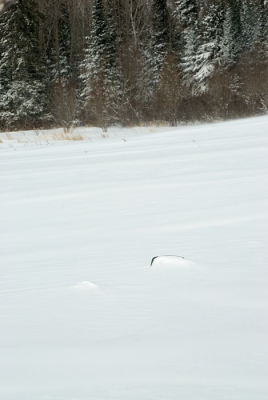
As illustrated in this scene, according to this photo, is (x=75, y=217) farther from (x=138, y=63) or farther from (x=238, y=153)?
(x=138, y=63)


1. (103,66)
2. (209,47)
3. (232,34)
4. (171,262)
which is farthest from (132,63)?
(171,262)

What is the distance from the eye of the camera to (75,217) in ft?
10.9

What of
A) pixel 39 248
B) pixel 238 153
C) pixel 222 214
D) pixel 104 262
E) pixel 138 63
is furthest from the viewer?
pixel 138 63

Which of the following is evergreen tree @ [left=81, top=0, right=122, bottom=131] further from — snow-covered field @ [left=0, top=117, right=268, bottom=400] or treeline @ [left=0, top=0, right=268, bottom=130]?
snow-covered field @ [left=0, top=117, right=268, bottom=400]

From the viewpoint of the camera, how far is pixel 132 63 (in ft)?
84.8

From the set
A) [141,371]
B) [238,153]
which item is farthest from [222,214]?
[238,153]

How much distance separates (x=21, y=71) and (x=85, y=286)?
25278mm

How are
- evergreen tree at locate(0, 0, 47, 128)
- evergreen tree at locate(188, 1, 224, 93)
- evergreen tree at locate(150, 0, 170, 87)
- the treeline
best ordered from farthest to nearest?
evergreen tree at locate(150, 0, 170, 87) < evergreen tree at locate(188, 1, 224, 93) < evergreen tree at locate(0, 0, 47, 128) < the treeline

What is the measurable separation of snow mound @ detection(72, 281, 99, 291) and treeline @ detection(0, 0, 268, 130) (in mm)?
20016

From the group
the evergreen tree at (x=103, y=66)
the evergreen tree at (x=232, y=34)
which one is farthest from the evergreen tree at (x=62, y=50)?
the evergreen tree at (x=232, y=34)

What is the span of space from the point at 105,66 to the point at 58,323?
2622cm

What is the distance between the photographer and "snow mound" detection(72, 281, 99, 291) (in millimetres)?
1753

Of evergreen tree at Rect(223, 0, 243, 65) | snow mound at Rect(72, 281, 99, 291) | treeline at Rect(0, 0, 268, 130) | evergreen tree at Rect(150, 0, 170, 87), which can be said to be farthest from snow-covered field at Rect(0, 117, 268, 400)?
evergreen tree at Rect(150, 0, 170, 87)

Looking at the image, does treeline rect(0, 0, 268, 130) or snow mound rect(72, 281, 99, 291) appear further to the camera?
treeline rect(0, 0, 268, 130)
